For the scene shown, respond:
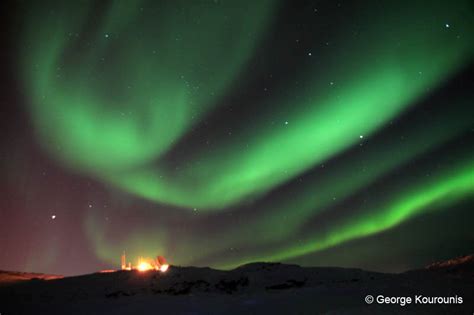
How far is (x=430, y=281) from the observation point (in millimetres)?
17297

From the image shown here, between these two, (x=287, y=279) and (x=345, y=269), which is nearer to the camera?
(x=287, y=279)

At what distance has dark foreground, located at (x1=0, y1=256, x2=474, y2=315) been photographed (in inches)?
531

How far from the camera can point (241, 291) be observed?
67.2ft

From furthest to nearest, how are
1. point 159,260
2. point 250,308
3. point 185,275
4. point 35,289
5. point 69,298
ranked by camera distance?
point 159,260 < point 185,275 < point 35,289 < point 69,298 < point 250,308

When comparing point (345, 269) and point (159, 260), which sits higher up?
point (159, 260)

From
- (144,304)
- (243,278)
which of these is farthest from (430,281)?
(144,304)

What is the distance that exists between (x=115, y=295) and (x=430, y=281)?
16.0 metres

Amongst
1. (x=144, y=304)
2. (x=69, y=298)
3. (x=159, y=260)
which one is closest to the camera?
(x=144, y=304)

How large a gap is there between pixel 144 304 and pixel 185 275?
8178 millimetres

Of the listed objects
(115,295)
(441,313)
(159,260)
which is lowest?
(441,313)

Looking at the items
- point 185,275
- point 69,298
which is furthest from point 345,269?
point 69,298

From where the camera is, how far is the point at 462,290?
13.9 metres

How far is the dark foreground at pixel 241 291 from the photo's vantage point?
1349cm

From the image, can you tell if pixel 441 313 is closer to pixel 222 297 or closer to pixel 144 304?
pixel 222 297
